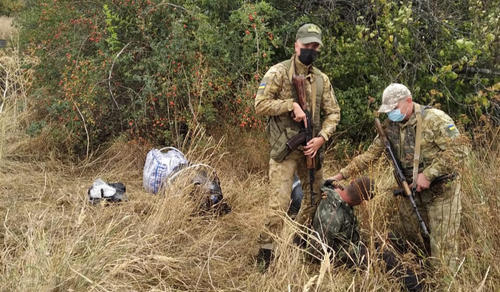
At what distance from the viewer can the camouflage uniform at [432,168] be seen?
3521 mm

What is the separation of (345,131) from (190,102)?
2.01m

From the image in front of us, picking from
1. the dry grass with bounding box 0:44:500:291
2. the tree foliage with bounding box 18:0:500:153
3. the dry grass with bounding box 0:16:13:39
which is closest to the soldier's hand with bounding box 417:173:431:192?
the dry grass with bounding box 0:44:500:291

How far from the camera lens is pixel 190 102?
19.5ft

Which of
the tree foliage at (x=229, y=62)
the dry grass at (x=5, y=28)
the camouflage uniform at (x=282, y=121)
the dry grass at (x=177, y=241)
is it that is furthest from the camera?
the dry grass at (x=5, y=28)

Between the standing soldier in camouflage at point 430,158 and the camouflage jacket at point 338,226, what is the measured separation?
61 cm

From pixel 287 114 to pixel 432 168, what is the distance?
3.90ft

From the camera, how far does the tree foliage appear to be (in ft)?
19.0

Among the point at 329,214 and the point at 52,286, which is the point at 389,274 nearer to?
the point at 329,214

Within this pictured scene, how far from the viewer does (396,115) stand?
3713 millimetres

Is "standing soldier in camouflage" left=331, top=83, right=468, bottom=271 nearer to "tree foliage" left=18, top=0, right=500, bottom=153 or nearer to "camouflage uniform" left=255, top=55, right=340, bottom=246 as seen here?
"camouflage uniform" left=255, top=55, right=340, bottom=246

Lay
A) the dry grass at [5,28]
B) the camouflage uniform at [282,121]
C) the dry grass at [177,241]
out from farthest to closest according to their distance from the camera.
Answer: the dry grass at [5,28]
the camouflage uniform at [282,121]
the dry grass at [177,241]

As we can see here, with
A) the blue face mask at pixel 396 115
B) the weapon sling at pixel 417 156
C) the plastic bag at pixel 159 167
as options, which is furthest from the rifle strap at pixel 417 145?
the plastic bag at pixel 159 167

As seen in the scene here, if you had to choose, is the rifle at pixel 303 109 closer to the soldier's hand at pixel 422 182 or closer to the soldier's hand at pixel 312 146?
the soldier's hand at pixel 312 146

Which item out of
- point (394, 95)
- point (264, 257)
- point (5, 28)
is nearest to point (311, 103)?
point (394, 95)
